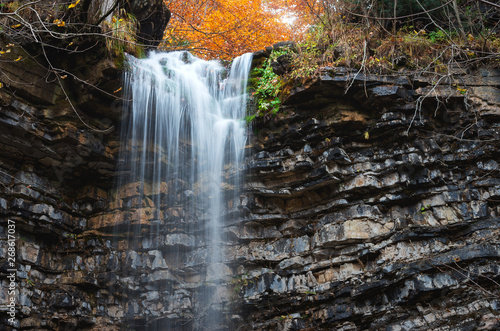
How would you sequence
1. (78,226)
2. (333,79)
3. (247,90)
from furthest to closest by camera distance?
(247,90), (78,226), (333,79)

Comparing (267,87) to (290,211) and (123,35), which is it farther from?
(123,35)

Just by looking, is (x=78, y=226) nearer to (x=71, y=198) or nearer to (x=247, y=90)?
(x=71, y=198)

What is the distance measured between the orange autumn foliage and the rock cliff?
6184 mm

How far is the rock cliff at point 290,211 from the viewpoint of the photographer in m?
6.88

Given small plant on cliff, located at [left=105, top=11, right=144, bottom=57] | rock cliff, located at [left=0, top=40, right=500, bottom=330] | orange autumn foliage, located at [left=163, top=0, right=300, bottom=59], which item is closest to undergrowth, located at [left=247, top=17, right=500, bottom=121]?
rock cliff, located at [left=0, top=40, right=500, bottom=330]

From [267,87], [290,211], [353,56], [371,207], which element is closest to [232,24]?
[267,87]

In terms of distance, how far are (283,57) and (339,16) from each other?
1.53 m

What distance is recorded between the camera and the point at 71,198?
8359 millimetres

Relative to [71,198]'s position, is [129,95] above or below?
above

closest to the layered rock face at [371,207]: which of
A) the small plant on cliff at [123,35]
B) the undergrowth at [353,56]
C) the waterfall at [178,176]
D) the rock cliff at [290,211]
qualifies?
the rock cliff at [290,211]

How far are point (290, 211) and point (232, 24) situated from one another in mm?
8148

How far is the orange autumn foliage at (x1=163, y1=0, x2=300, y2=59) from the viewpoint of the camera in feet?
43.9

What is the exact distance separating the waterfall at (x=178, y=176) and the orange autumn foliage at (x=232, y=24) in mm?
5068

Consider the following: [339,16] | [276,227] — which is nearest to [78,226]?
[276,227]
